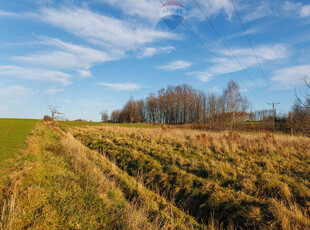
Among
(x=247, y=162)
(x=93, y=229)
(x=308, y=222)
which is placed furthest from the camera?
(x=247, y=162)

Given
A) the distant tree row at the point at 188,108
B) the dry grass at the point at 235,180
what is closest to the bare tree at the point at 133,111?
the distant tree row at the point at 188,108

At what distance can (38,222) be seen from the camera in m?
3.29

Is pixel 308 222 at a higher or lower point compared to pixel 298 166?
lower

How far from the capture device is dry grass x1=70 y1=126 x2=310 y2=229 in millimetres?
4867

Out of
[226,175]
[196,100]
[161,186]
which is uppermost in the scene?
[196,100]

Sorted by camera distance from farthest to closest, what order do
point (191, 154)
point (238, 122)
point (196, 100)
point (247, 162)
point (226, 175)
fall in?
point (196, 100) < point (238, 122) < point (191, 154) < point (247, 162) < point (226, 175)

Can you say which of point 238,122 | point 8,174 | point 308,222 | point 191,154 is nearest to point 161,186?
point 191,154

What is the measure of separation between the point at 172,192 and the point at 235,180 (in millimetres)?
2637

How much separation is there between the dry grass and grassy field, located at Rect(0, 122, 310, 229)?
0.09ft

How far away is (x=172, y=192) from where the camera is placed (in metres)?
6.80

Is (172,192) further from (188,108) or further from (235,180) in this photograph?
(188,108)

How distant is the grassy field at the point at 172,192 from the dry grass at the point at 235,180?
28 mm

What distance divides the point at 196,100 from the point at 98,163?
2004 inches

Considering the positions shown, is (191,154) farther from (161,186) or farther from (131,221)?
(131,221)
